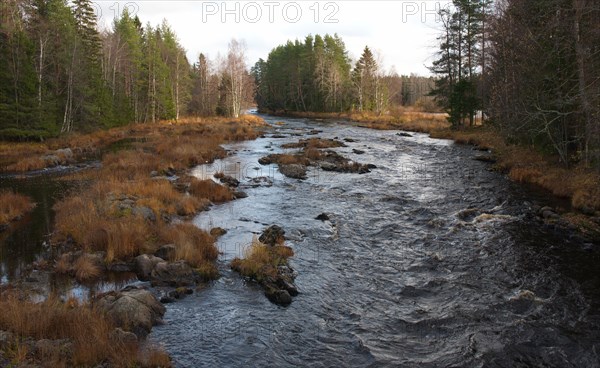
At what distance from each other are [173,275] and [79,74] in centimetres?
3744

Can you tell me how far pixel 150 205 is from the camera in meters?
17.4

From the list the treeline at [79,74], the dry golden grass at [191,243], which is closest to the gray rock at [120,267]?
the dry golden grass at [191,243]

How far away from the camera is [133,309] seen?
30.0 ft

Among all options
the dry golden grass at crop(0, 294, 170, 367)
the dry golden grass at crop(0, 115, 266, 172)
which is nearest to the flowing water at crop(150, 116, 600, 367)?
the dry golden grass at crop(0, 294, 170, 367)

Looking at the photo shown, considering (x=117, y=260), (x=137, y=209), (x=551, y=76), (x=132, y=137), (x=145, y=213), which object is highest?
(x=551, y=76)

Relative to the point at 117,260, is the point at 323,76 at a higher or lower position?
higher

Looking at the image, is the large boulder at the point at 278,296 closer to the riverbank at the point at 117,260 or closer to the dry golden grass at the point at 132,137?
the riverbank at the point at 117,260

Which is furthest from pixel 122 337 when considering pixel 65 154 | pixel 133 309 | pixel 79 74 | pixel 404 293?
pixel 79 74

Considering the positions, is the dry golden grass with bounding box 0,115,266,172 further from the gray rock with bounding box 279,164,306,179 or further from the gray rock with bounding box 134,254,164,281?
the gray rock with bounding box 134,254,164,281

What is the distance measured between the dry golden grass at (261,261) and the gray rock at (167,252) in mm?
1818

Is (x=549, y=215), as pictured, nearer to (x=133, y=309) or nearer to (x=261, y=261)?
(x=261, y=261)

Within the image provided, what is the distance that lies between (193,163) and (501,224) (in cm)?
2165

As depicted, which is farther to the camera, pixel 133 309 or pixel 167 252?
pixel 167 252

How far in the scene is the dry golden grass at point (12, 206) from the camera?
16.7m
